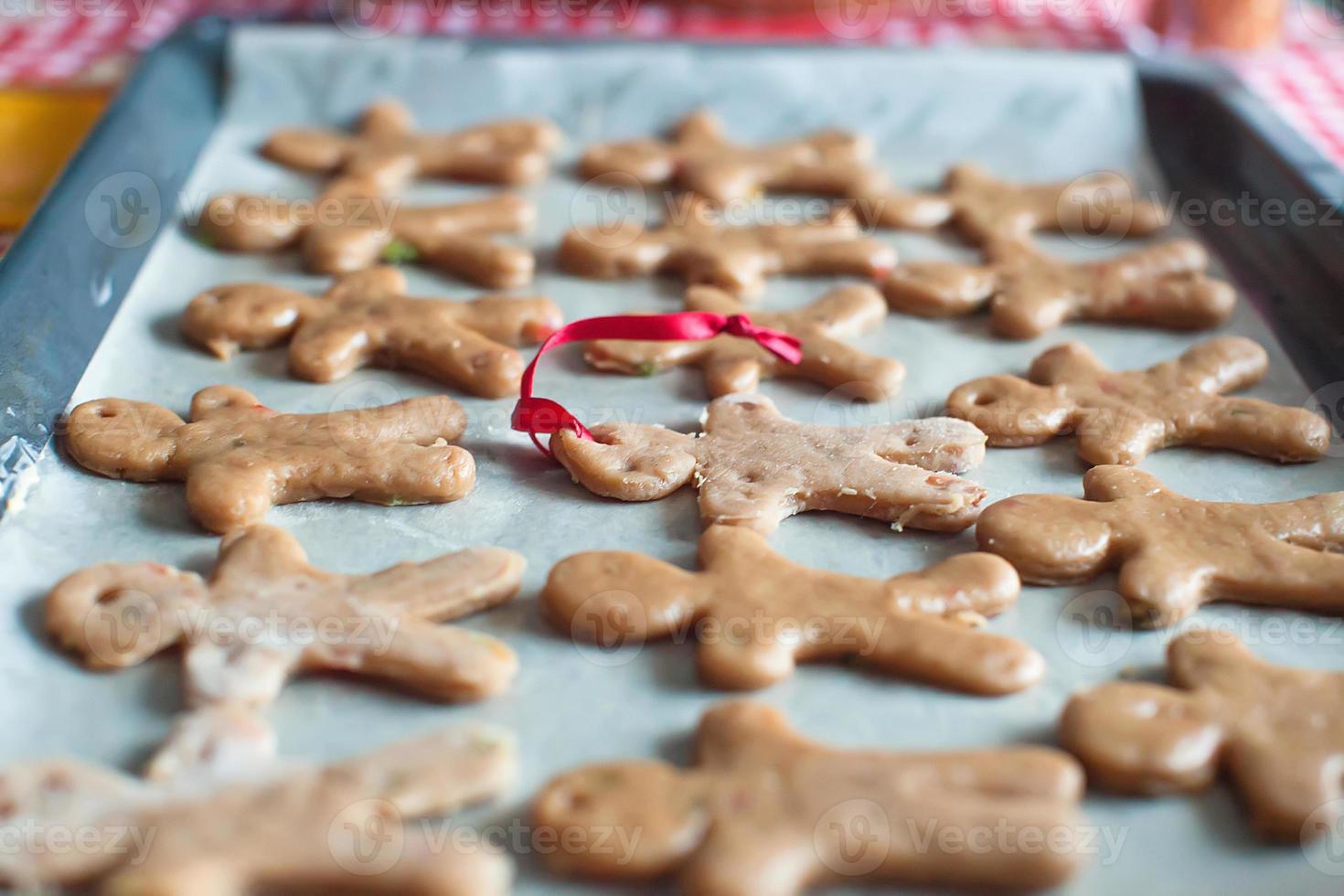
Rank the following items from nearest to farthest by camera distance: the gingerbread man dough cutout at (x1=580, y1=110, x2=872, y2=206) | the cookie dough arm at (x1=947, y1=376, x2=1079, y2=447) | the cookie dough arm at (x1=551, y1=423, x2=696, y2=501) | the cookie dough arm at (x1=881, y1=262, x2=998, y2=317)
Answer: the cookie dough arm at (x1=551, y1=423, x2=696, y2=501) → the cookie dough arm at (x1=947, y1=376, x2=1079, y2=447) → the cookie dough arm at (x1=881, y1=262, x2=998, y2=317) → the gingerbread man dough cutout at (x1=580, y1=110, x2=872, y2=206)

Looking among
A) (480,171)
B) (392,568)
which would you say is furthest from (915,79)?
(392,568)

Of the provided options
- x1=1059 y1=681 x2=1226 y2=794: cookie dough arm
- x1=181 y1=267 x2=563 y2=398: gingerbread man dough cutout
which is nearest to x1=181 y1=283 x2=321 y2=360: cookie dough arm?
x1=181 y1=267 x2=563 y2=398: gingerbread man dough cutout

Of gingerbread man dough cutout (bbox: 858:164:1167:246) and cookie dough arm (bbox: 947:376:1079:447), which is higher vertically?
gingerbread man dough cutout (bbox: 858:164:1167:246)

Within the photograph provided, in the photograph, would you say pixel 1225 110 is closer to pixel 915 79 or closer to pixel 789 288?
pixel 915 79

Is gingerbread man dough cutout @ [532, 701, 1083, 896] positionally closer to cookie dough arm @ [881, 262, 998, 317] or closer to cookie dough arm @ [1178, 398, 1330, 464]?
cookie dough arm @ [1178, 398, 1330, 464]

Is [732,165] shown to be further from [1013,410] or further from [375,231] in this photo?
[1013,410]

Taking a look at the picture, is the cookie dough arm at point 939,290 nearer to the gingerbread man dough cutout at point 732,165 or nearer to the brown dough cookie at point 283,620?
the gingerbread man dough cutout at point 732,165

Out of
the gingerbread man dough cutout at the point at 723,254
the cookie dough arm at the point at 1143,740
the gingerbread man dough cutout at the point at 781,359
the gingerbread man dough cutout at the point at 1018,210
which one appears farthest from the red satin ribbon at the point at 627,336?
the cookie dough arm at the point at 1143,740
